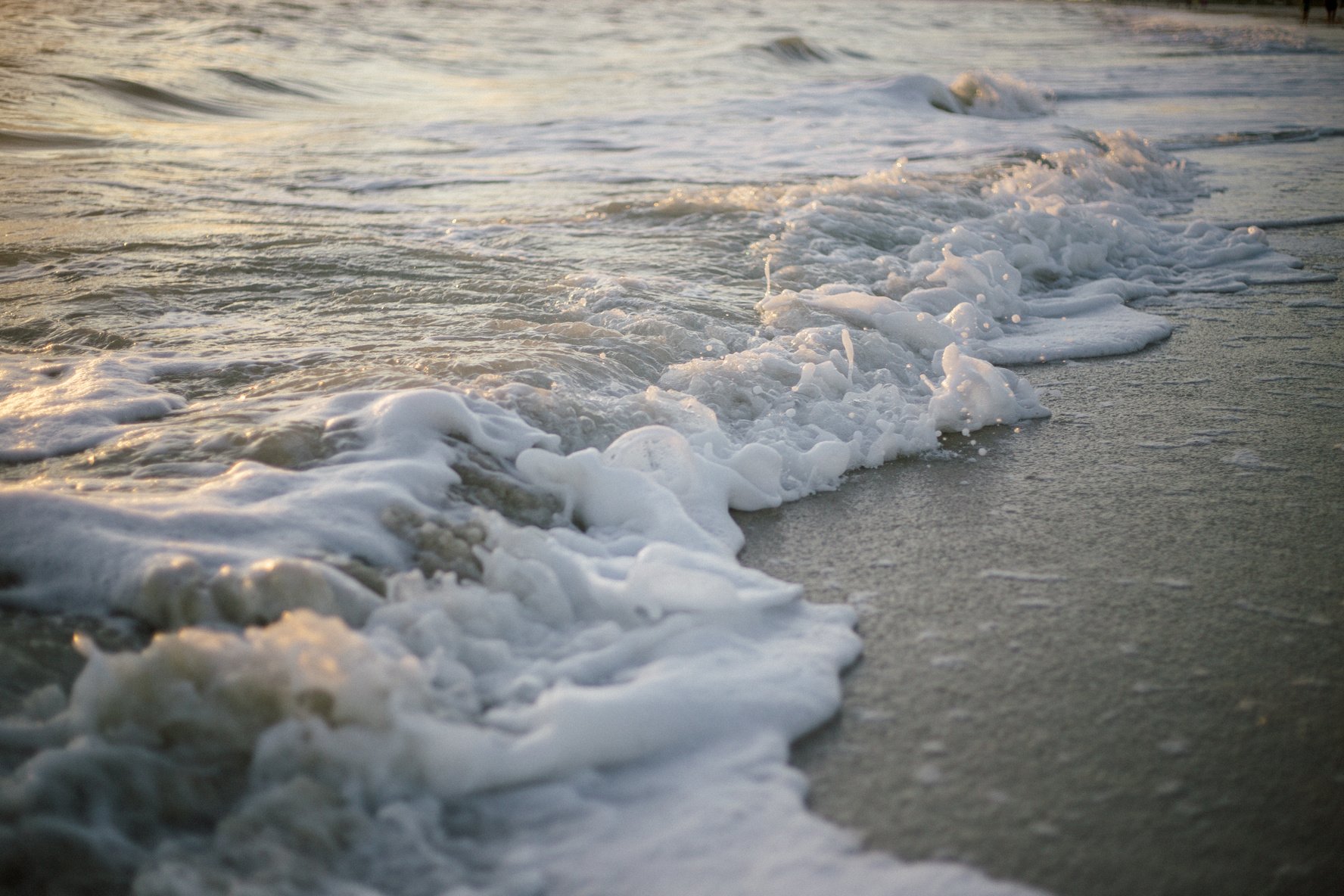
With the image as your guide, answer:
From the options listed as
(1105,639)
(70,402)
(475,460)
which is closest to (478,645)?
(475,460)

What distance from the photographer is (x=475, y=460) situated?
2506mm

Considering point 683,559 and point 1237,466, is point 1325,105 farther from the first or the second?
point 683,559

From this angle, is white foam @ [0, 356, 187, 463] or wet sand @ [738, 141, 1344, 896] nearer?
wet sand @ [738, 141, 1344, 896]

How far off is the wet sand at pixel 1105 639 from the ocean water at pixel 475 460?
5.0 inches

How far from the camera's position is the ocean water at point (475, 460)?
4.86ft

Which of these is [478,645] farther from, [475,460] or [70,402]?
[70,402]

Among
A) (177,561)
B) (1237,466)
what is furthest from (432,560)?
(1237,466)

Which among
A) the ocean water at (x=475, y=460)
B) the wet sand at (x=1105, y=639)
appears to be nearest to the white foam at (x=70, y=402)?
the ocean water at (x=475, y=460)

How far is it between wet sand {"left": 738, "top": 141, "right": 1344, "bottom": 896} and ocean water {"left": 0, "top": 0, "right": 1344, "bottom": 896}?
127 mm

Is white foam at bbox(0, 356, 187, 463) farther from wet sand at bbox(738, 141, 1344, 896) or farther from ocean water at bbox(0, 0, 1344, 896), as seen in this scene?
wet sand at bbox(738, 141, 1344, 896)

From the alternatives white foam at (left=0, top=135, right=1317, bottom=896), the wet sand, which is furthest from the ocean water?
the wet sand

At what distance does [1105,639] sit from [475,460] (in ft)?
5.00

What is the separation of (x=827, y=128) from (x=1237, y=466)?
8196mm

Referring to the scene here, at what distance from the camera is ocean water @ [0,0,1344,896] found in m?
1.48
